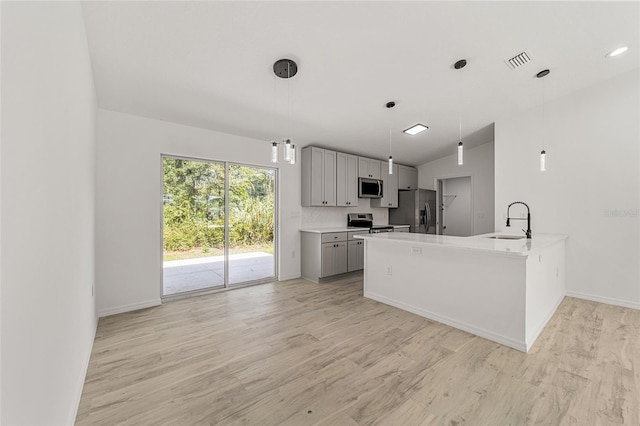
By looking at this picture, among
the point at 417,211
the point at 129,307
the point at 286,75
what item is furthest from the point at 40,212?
the point at 417,211

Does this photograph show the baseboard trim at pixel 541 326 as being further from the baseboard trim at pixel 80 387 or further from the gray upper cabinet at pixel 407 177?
the gray upper cabinet at pixel 407 177

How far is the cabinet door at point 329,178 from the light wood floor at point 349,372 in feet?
7.77

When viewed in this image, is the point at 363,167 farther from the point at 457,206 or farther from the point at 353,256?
the point at 457,206

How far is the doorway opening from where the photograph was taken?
7223 mm

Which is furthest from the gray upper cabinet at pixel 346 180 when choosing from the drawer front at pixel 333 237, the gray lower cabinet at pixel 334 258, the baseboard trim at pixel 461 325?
the baseboard trim at pixel 461 325

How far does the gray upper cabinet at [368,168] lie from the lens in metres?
5.65

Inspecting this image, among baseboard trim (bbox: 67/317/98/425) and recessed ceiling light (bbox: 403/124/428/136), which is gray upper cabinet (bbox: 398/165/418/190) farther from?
baseboard trim (bbox: 67/317/98/425)

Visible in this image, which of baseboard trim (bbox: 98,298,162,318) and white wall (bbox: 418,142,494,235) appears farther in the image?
white wall (bbox: 418,142,494,235)

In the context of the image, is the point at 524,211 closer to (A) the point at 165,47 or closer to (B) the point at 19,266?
(A) the point at 165,47

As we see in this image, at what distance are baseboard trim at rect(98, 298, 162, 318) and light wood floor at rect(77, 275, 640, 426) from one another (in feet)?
0.37

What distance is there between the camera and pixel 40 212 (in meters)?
1.08

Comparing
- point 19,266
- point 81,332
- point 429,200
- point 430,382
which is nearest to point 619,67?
point 429,200

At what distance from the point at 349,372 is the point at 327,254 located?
2.64 metres

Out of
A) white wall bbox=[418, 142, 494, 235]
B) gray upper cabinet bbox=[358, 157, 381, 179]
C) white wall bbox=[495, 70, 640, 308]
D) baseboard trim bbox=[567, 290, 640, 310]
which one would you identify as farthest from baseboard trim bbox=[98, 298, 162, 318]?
white wall bbox=[418, 142, 494, 235]
